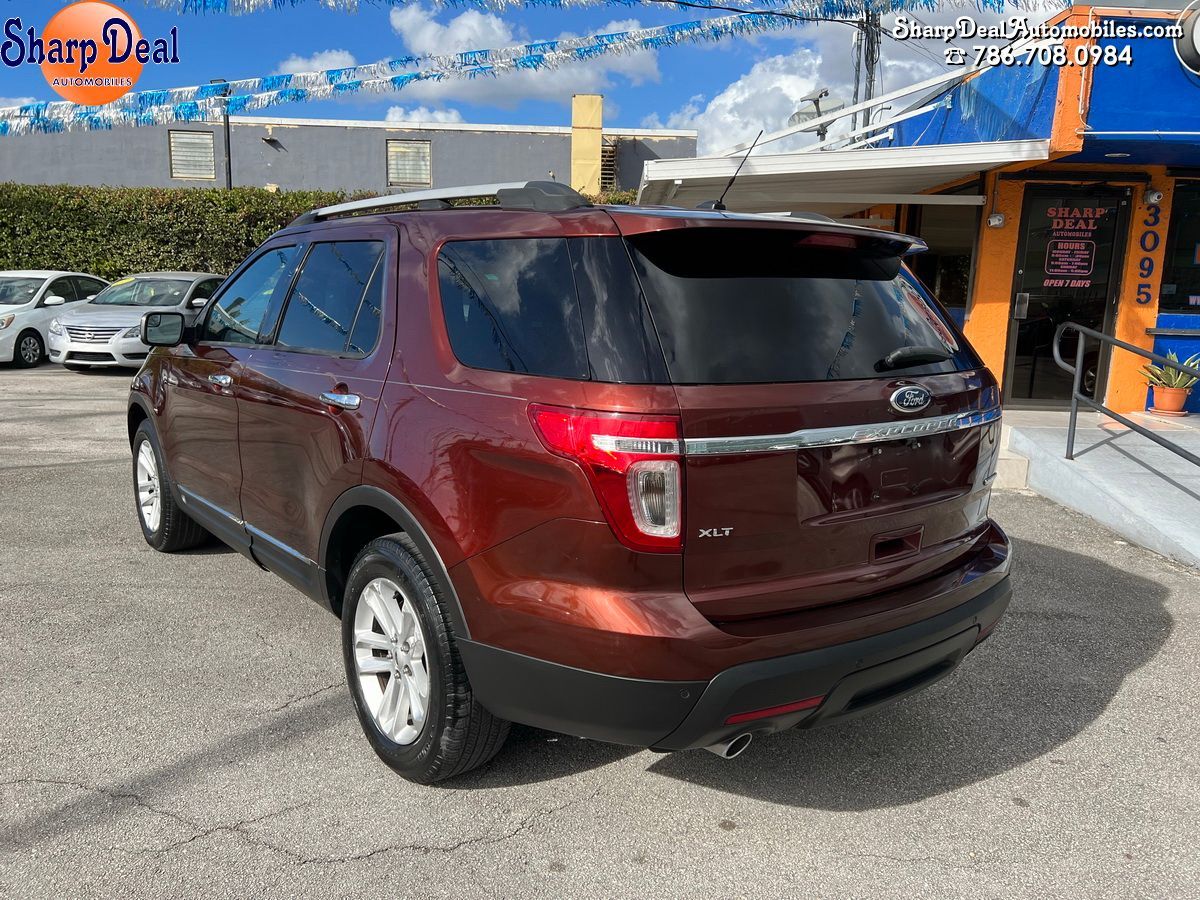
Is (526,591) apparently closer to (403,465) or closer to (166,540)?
(403,465)

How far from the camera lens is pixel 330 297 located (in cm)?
342

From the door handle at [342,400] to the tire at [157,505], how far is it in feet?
6.85

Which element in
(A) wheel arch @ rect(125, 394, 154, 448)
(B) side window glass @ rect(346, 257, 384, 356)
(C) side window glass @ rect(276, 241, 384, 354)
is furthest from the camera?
(A) wheel arch @ rect(125, 394, 154, 448)

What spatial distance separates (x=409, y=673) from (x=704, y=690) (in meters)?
1.06

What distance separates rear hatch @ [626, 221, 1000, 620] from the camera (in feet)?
7.54

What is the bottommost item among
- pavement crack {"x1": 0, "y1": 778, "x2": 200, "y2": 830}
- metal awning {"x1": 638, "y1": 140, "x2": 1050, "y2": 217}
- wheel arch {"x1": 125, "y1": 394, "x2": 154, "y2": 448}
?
pavement crack {"x1": 0, "y1": 778, "x2": 200, "y2": 830}

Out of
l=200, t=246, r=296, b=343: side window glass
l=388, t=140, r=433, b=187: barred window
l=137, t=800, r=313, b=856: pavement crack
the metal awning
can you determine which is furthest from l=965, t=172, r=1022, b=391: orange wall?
l=388, t=140, r=433, b=187: barred window

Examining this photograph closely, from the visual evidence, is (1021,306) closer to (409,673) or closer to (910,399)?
(910,399)

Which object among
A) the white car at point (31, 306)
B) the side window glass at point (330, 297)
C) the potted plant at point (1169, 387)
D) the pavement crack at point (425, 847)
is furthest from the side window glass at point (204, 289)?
the pavement crack at point (425, 847)

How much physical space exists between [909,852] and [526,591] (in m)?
1.36

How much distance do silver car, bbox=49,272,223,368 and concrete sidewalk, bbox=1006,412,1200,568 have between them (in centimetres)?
1115

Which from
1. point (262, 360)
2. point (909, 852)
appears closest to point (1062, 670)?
point (909, 852)

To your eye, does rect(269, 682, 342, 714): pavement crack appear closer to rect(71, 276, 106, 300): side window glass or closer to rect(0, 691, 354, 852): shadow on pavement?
rect(0, 691, 354, 852): shadow on pavement

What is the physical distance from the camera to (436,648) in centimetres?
263
